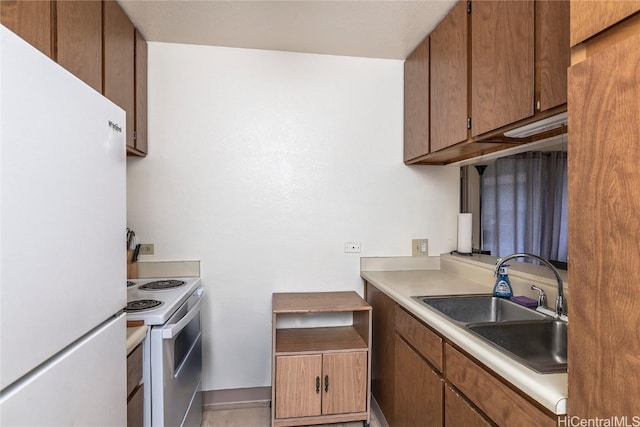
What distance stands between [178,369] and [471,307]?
4.88 ft

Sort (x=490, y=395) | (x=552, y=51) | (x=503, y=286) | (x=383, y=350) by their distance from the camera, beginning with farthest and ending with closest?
(x=383, y=350) → (x=503, y=286) → (x=552, y=51) → (x=490, y=395)

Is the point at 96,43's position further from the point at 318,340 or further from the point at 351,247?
the point at 318,340

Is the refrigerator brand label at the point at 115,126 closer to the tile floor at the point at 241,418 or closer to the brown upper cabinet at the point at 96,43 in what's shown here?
the brown upper cabinet at the point at 96,43

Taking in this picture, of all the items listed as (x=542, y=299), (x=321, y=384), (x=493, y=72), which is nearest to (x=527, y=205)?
(x=542, y=299)

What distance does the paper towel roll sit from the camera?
233 centimetres

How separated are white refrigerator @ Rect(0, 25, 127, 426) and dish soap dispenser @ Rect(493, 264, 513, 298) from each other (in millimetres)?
Answer: 1644

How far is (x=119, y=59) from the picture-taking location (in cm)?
176

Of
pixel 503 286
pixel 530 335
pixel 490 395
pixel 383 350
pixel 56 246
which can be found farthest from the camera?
pixel 383 350

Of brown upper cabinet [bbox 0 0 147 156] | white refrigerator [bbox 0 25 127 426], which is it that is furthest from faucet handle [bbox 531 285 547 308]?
brown upper cabinet [bbox 0 0 147 156]

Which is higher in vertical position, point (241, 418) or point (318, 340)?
point (318, 340)

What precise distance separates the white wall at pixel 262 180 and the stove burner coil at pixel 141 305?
641 mm

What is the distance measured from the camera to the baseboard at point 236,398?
222 centimetres

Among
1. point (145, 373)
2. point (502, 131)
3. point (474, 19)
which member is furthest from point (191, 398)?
point (474, 19)

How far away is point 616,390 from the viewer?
24.8 inches
